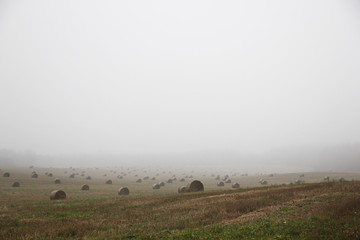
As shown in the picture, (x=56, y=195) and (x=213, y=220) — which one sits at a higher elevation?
(x=213, y=220)

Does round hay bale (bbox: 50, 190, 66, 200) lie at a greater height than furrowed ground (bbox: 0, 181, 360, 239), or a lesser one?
lesser

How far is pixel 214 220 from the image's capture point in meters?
13.5

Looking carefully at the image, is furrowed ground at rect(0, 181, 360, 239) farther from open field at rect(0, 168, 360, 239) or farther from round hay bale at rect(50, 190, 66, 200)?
round hay bale at rect(50, 190, 66, 200)

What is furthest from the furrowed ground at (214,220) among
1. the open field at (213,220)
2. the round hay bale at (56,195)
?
the round hay bale at (56,195)

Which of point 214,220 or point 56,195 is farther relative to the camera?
point 56,195

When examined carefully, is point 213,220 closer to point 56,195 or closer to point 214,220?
point 214,220

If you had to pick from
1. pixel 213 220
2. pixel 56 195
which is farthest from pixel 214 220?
pixel 56 195

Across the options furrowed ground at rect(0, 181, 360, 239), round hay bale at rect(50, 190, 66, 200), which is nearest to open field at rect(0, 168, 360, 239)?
furrowed ground at rect(0, 181, 360, 239)

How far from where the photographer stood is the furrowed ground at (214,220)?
10.3 m

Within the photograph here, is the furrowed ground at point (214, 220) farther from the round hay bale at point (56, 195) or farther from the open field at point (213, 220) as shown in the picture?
the round hay bale at point (56, 195)

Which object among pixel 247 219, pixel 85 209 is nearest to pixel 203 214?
pixel 247 219

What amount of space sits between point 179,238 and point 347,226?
24.8 ft

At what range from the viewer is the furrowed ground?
10320mm

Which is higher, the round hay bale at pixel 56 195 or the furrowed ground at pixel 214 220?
the furrowed ground at pixel 214 220
